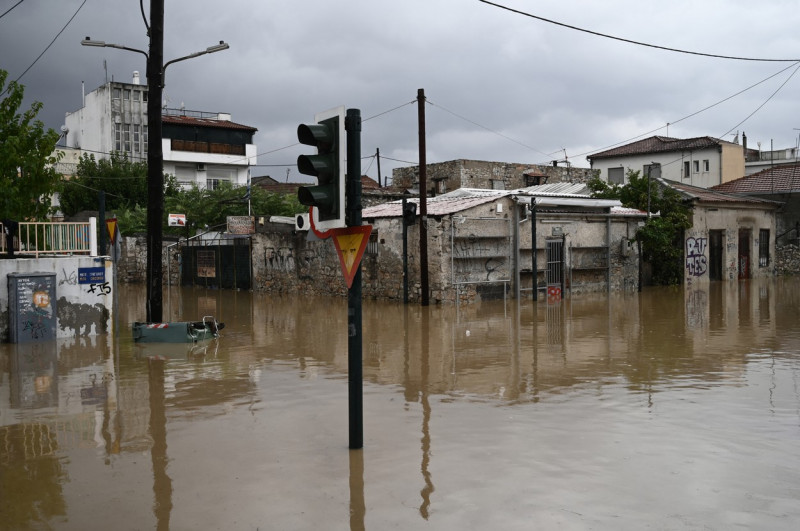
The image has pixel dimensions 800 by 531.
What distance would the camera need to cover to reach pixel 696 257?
3222 centimetres

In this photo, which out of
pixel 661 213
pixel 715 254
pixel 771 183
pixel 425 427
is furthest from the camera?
pixel 771 183

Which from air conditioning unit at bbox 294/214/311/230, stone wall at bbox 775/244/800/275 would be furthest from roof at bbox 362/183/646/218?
air conditioning unit at bbox 294/214/311/230

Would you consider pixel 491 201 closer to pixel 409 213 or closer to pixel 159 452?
pixel 409 213

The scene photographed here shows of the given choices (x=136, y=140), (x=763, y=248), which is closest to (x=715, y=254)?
(x=763, y=248)

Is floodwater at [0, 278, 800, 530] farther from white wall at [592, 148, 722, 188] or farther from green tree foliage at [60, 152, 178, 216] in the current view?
white wall at [592, 148, 722, 188]

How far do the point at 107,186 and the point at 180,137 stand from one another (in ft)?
31.9

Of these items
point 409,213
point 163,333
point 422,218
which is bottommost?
point 163,333

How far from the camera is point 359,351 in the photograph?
626cm

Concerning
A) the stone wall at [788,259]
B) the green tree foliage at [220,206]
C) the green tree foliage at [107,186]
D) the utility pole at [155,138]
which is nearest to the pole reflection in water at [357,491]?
the utility pole at [155,138]

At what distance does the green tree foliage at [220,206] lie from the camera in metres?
41.7

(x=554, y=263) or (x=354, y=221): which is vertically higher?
(x=354, y=221)

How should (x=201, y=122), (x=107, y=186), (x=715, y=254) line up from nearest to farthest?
(x=715, y=254) → (x=107, y=186) → (x=201, y=122)

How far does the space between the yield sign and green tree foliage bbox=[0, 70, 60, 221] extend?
42.7ft

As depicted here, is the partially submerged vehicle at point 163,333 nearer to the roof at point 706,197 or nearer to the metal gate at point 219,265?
the metal gate at point 219,265
